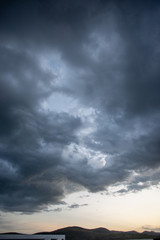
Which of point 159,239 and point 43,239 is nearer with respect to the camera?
point 159,239

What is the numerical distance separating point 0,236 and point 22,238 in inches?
247

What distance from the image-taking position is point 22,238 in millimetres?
52094

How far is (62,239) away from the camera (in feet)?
211

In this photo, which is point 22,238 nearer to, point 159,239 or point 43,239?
point 43,239

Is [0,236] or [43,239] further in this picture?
[43,239]

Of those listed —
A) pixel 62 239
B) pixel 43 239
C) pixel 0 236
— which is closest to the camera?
pixel 0 236

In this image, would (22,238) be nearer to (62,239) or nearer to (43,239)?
(43,239)

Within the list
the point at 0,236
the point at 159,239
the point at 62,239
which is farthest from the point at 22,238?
the point at 159,239

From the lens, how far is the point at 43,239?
55312 mm

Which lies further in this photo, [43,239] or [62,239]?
[62,239]

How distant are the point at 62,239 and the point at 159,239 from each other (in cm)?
3369

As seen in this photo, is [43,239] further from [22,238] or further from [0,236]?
[0,236]

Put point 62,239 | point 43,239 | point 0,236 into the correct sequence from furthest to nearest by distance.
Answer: point 62,239, point 43,239, point 0,236

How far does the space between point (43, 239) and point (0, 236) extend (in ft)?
42.5
